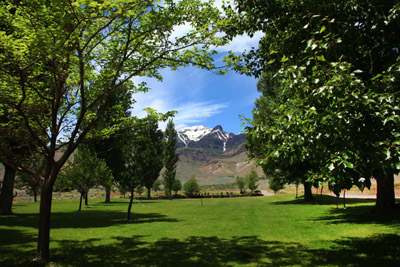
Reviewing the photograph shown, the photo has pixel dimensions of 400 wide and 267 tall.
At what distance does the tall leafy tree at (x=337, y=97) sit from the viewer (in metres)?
4.02

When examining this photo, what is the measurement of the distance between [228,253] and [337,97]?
6.09m

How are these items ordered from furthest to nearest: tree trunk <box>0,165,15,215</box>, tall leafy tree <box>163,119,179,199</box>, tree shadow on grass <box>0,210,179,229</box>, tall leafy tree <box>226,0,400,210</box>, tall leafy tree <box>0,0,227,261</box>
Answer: tall leafy tree <box>163,119,179,199</box>
tree trunk <box>0,165,15,215</box>
tree shadow on grass <box>0,210,179,229</box>
tall leafy tree <box>0,0,227,261</box>
tall leafy tree <box>226,0,400,210</box>

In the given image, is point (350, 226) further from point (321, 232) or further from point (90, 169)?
point (90, 169)

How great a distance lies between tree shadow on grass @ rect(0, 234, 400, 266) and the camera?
698 cm

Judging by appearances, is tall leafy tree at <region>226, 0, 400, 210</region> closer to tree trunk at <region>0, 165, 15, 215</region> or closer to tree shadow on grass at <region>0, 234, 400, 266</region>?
tree shadow on grass at <region>0, 234, 400, 266</region>

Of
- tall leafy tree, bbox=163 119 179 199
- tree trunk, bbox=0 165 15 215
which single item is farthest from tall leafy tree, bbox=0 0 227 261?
tall leafy tree, bbox=163 119 179 199

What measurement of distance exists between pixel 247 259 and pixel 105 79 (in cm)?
695

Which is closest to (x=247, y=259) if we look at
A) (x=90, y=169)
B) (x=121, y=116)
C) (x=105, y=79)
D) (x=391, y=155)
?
(x=391, y=155)

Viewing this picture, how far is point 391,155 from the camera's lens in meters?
3.76

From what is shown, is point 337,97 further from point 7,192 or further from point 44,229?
point 7,192

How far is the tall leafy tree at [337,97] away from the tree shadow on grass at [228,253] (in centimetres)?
305

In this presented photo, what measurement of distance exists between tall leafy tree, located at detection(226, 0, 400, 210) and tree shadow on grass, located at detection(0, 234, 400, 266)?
305 centimetres

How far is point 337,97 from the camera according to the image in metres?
4.05

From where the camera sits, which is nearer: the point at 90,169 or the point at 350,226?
the point at 350,226
